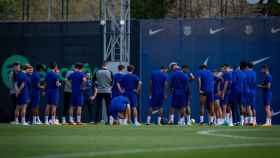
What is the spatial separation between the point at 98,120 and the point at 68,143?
1640 centimetres

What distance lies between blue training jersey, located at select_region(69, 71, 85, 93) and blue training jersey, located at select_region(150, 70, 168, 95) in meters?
2.54

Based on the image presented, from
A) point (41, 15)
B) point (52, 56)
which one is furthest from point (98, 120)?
point (41, 15)

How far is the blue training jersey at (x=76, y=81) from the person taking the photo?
2761cm

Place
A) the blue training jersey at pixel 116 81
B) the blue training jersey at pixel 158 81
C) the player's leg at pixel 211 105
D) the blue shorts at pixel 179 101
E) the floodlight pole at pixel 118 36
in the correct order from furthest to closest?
the floodlight pole at pixel 118 36
the blue training jersey at pixel 158 81
the player's leg at pixel 211 105
the blue training jersey at pixel 116 81
the blue shorts at pixel 179 101

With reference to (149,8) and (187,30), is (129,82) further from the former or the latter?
(149,8)

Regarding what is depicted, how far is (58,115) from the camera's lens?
34.4 metres

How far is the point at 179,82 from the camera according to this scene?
28000mm

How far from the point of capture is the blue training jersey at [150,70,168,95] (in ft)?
94.9

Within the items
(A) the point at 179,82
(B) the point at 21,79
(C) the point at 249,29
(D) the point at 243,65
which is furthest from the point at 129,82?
(C) the point at 249,29

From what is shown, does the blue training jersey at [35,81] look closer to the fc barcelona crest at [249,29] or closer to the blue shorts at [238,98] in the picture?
the blue shorts at [238,98]

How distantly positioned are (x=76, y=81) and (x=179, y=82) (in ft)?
10.4

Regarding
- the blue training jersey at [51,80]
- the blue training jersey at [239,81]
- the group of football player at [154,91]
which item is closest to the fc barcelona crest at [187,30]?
the group of football player at [154,91]

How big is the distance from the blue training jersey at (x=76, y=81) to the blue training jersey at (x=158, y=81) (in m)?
2.54

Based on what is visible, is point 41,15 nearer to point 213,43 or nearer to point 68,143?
point 213,43
